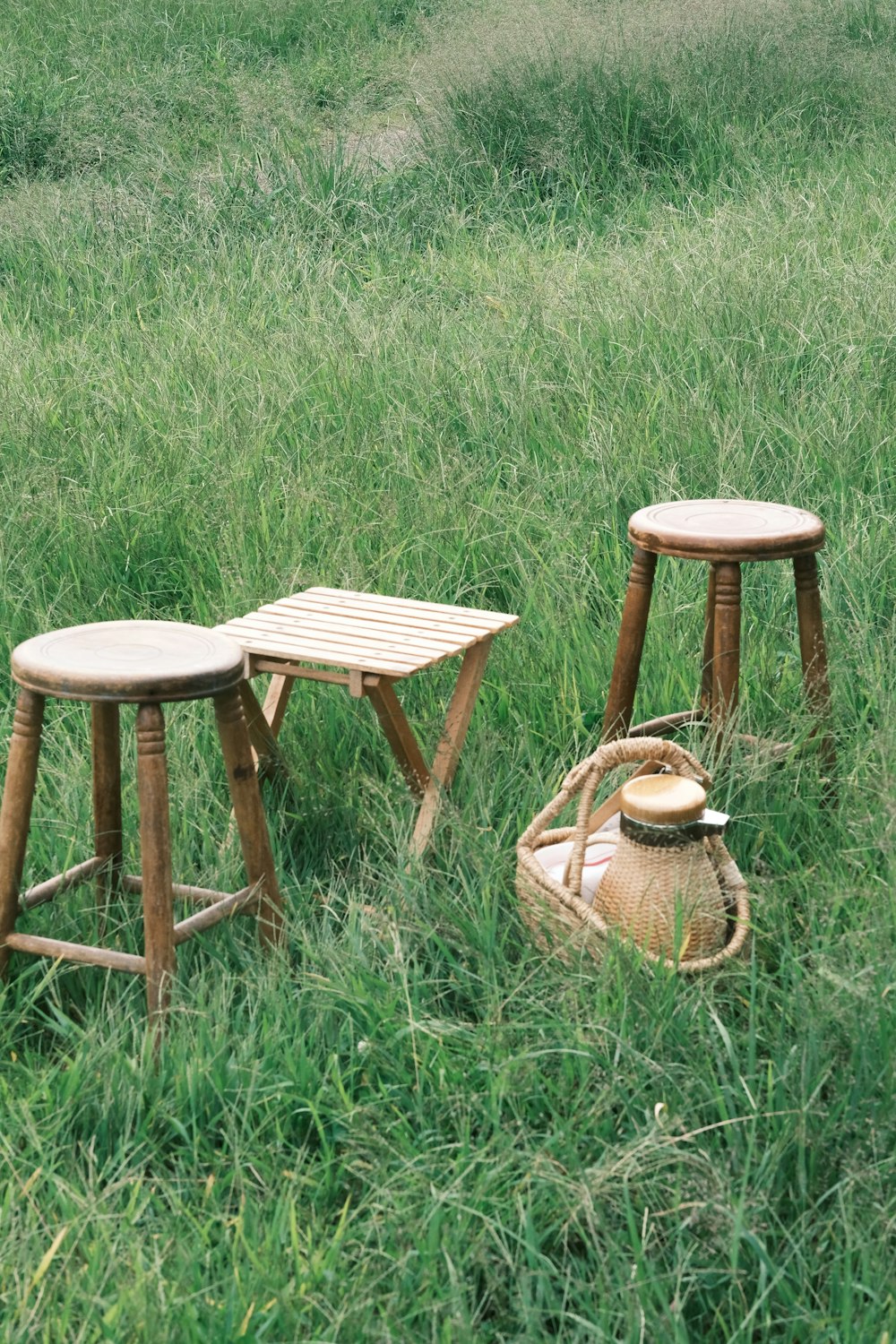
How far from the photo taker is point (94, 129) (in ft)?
30.2

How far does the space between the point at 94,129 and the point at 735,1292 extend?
28.8 feet

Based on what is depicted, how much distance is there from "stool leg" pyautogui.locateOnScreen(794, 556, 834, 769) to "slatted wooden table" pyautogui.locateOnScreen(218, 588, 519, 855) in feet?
1.98

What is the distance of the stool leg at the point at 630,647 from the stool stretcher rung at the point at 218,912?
0.84 m

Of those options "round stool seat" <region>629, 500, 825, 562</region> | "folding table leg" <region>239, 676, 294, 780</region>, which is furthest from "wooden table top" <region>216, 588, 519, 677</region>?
"round stool seat" <region>629, 500, 825, 562</region>

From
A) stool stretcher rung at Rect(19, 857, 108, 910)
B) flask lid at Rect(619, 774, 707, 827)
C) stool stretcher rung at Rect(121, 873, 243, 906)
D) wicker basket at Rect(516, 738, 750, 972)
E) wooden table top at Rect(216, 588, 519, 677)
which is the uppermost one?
wooden table top at Rect(216, 588, 519, 677)

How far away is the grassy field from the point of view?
1.97 m

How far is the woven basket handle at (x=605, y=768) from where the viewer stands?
2537 mm

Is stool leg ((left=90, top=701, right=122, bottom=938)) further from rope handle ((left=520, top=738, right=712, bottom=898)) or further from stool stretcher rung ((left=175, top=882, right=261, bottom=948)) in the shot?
rope handle ((left=520, top=738, right=712, bottom=898))

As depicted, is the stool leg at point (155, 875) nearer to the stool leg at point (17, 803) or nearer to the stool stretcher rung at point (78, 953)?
the stool stretcher rung at point (78, 953)

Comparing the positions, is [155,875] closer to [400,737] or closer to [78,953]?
[78,953]

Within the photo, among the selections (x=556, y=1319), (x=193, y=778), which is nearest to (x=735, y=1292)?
(x=556, y=1319)

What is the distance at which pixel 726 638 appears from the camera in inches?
116

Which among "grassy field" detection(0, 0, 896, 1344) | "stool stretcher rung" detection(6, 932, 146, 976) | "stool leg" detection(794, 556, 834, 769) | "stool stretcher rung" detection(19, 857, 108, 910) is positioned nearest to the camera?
"grassy field" detection(0, 0, 896, 1344)

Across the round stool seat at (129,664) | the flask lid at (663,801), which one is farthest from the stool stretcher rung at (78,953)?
the flask lid at (663,801)
